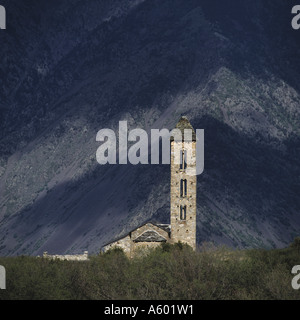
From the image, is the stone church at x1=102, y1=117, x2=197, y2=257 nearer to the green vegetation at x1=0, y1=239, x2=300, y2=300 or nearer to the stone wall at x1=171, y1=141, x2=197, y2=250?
the stone wall at x1=171, y1=141, x2=197, y2=250

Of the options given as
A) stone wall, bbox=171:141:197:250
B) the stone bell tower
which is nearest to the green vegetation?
stone wall, bbox=171:141:197:250

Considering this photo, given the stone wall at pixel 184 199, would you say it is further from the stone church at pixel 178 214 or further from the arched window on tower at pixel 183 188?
the arched window on tower at pixel 183 188

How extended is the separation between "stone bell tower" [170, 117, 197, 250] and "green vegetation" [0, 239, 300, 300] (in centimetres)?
932

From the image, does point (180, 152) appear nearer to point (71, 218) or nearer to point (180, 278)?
point (180, 278)

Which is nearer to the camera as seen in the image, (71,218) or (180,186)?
(180,186)

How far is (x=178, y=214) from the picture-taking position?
101 meters

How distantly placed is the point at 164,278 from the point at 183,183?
22.0 metres

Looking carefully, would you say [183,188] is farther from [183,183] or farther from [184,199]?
[184,199]

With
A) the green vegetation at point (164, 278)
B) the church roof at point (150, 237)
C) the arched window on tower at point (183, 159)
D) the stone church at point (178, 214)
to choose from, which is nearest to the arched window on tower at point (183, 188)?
the stone church at point (178, 214)

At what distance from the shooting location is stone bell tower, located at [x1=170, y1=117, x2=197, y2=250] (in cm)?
9988

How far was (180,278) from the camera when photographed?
8044cm

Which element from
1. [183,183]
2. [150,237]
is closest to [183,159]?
[183,183]
